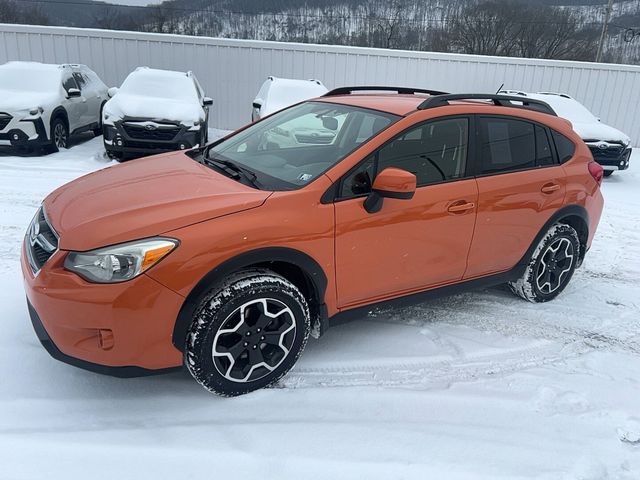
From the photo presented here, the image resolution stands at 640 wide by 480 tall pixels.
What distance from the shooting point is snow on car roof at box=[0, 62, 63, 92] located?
9.73 metres

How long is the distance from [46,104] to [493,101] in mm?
8188

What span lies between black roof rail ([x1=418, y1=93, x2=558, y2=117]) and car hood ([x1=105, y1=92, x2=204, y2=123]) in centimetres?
612

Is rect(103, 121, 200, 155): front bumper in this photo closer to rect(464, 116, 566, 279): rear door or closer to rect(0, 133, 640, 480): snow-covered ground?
rect(0, 133, 640, 480): snow-covered ground

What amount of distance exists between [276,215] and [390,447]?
133 cm

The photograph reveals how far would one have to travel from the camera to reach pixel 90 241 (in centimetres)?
252

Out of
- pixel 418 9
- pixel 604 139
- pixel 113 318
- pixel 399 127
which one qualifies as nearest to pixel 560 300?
pixel 399 127

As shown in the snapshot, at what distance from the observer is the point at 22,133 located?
8.66 m

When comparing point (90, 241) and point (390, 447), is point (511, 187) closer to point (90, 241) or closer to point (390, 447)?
point (390, 447)

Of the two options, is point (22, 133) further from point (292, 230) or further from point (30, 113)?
Result: point (292, 230)

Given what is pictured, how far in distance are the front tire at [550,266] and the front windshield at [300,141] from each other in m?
1.75

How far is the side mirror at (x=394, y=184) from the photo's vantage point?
2893mm

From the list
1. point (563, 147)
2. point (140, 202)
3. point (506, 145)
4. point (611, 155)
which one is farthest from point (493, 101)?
point (611, 155)

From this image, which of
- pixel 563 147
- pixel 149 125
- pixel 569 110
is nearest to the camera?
pixel 563 147

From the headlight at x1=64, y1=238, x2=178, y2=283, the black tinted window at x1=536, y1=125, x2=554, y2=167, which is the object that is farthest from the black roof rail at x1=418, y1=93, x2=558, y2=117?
the headlight at x1=64, y1=238, x2=178, y2=283
